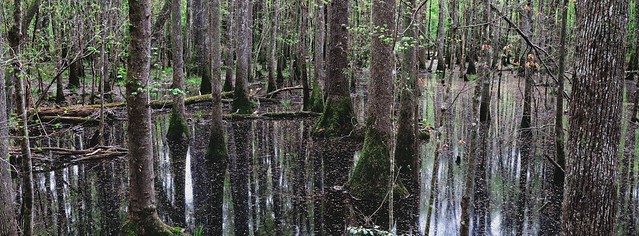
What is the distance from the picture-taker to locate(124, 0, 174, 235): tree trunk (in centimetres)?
543

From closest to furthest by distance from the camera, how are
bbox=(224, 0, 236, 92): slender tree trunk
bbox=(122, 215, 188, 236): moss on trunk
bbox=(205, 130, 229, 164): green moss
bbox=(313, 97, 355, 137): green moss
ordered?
bbox=(122, 215, 188, 236): moss on trunk < bbox=(205, 130, 229, 164): green moss < bbox=(313, 97, 355, 137): green moss < bbox=(224, 0, 236, 92): slender tree trunk

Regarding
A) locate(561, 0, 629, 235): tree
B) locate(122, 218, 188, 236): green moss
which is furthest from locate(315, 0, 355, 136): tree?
locate(561, 0, 629, 235): tree

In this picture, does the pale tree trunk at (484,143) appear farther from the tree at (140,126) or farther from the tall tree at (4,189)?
the tall tree at (4,189)

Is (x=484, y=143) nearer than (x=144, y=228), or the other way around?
(x=144, y=228)

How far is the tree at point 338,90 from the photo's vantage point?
1271 cm

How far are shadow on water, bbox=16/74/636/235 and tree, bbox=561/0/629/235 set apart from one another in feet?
6.40

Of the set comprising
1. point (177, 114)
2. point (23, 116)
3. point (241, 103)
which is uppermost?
point (23, 116)

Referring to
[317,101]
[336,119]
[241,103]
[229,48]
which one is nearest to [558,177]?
[336,119]

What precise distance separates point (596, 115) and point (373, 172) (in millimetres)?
4642

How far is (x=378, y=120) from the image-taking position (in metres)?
8.34

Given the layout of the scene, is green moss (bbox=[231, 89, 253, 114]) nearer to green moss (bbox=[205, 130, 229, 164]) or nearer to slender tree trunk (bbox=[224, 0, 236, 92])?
slender tree trunk (bbox=[224, 0, 236, 92])

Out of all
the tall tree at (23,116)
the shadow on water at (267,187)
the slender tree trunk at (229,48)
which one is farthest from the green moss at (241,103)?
the tall tree at (23,116)

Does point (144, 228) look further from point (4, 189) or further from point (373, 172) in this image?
point (373, 172)

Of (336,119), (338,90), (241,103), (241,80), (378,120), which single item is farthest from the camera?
(241,103)
